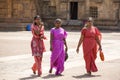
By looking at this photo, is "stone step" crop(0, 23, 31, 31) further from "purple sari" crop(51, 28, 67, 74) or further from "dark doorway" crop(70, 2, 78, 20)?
"purple sari" crop(51, 28, 67, 74)

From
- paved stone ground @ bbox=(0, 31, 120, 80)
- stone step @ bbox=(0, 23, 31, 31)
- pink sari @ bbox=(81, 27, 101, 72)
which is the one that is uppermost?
pink sari @ bbox=(81, 27, 101, 72)

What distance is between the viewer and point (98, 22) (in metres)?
45.3

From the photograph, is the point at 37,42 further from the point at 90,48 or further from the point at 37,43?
the point at 90,48

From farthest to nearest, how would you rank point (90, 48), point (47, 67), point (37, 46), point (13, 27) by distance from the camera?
point (13, 27), point (47, 67), point (90, 48), point (37, 46)

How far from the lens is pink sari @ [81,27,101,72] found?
13.7m

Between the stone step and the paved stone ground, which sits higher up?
the paved stone ground

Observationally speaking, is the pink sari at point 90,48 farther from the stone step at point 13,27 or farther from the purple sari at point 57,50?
the stone step at point 13,27

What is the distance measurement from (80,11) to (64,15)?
Result: 1833 millimetres

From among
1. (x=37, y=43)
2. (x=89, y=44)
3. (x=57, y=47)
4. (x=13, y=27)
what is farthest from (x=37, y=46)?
(x=13, y=27)

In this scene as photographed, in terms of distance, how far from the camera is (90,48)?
1374 centimetres

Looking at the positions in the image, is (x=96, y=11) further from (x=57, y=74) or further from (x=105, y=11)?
(x=57, y=74)

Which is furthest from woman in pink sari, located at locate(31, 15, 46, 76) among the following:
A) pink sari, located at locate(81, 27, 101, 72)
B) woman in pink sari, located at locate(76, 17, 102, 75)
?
pink sari, located at locate(81, 27, 101, 72)

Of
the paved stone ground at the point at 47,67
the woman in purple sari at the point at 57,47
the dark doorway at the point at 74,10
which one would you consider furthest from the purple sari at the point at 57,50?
the dark doorway at the point at 74,10

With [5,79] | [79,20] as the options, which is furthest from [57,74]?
[79,20]
